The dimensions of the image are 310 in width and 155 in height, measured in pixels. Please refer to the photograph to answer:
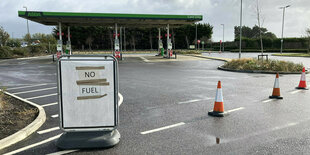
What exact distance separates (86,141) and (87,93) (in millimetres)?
815

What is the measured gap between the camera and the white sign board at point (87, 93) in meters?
4.19

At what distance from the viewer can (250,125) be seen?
5.33m

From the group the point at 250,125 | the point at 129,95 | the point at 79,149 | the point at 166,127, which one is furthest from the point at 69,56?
the point at 129,95

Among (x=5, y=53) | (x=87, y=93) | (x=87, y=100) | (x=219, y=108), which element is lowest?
(x=219, y=108)

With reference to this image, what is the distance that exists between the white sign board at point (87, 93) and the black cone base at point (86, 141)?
0.12 m

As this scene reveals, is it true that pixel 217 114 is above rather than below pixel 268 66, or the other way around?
below

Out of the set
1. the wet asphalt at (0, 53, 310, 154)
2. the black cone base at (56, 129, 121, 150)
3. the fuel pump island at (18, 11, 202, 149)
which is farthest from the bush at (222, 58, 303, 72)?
the black cone base at (56, 129, 121, 150)

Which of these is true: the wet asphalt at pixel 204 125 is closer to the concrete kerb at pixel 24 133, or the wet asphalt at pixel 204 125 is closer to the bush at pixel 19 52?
the concrete kerb at pixel 24 133

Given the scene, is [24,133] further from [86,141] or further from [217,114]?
[217,114]

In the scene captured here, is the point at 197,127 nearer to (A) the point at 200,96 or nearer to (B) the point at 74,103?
(B) the point at 74,103

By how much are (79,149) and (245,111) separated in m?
4.31

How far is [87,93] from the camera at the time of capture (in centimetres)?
425

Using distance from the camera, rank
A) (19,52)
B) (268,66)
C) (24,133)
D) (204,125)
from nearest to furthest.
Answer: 1. (24,133)
2. (204,125)
3. (268,66)
4. (19,52)

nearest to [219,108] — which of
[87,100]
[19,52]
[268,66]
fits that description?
[87,100]
